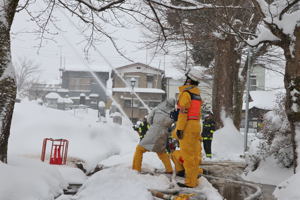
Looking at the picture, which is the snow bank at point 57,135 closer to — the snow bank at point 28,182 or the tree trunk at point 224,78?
the snow bank at point 28,182

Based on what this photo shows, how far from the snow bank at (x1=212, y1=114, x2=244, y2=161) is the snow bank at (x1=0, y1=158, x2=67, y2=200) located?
27.8ft

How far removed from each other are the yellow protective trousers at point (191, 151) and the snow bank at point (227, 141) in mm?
7252

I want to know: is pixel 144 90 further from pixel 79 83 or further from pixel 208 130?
pixel 208 130

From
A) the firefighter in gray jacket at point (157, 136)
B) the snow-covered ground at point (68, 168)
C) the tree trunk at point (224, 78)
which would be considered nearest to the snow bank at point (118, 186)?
the snow-covered ground at point (68, 168)

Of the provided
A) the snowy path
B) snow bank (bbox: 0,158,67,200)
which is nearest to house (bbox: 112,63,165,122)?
the snowy path

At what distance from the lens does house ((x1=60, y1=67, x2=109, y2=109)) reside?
4888 centimetres

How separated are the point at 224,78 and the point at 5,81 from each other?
10.9 m

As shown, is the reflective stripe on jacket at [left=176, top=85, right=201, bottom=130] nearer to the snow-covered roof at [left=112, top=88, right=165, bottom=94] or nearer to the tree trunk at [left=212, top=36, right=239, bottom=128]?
the tree trunk at [left=212, top=36, right=239, bottom=128]

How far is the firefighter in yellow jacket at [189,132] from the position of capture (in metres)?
5.13

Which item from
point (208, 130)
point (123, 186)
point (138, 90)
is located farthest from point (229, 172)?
point (138, 90)

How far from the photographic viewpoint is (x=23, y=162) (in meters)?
5.09

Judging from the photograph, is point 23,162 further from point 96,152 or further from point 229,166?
point 229,166

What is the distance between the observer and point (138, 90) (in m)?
39.1

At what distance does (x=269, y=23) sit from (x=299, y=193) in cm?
337
